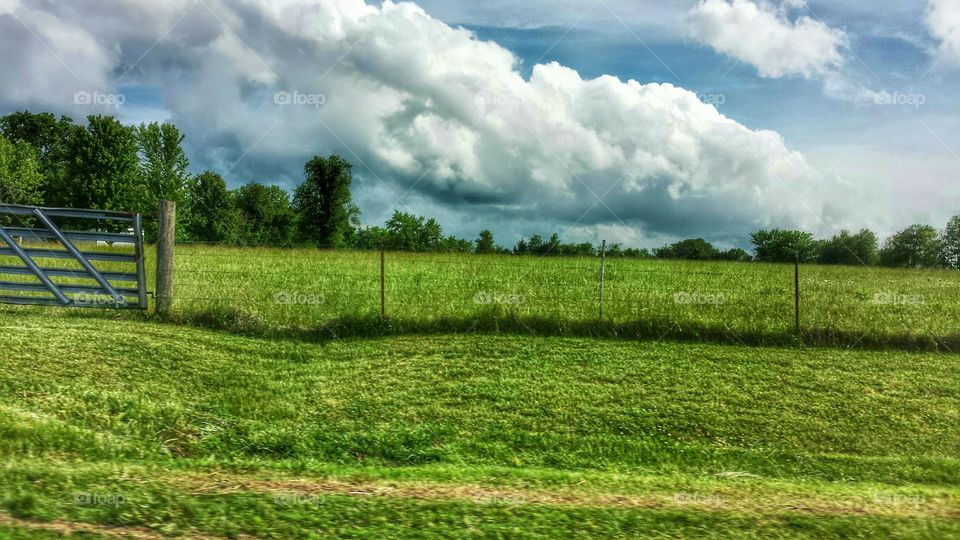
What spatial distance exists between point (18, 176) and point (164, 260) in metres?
53.0

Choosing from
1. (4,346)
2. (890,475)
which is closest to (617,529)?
(890,475)

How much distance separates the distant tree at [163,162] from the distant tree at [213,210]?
1026 cm

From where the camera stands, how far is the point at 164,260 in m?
13.2

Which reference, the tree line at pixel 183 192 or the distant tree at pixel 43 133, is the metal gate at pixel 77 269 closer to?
the tree line at pixel 183 192

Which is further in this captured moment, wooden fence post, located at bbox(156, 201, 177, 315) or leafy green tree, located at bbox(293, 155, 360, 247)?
leafy green tree, located at bbox(293, 155, 360, 247)

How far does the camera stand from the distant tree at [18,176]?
51500 millimetres

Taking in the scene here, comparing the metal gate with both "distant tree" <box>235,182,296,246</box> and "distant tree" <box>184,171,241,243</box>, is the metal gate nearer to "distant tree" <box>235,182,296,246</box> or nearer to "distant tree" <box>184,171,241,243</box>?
"distant tree" <box>184,171,241,243</box>

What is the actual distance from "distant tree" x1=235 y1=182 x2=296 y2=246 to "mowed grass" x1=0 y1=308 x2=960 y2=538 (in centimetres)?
6654

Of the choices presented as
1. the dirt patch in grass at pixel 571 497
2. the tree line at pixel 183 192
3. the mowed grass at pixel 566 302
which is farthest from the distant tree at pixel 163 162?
the dirt patch in grass at pixel 571 497

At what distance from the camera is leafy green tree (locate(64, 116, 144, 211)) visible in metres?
54.2

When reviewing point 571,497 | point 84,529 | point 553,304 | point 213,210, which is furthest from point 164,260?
point 213,210

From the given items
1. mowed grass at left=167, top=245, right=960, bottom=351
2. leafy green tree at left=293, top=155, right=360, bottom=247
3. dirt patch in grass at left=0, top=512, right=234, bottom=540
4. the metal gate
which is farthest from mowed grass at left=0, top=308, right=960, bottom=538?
leafy green tree at left=293, top=155, right=360, bottom=247

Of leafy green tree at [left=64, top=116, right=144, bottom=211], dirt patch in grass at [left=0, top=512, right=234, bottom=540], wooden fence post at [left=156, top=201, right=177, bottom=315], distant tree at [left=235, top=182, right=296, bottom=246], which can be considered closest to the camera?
dirt patch in grass at [left=0, top=512, right=234, bottom=540]

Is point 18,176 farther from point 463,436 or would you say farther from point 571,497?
point 571,497
